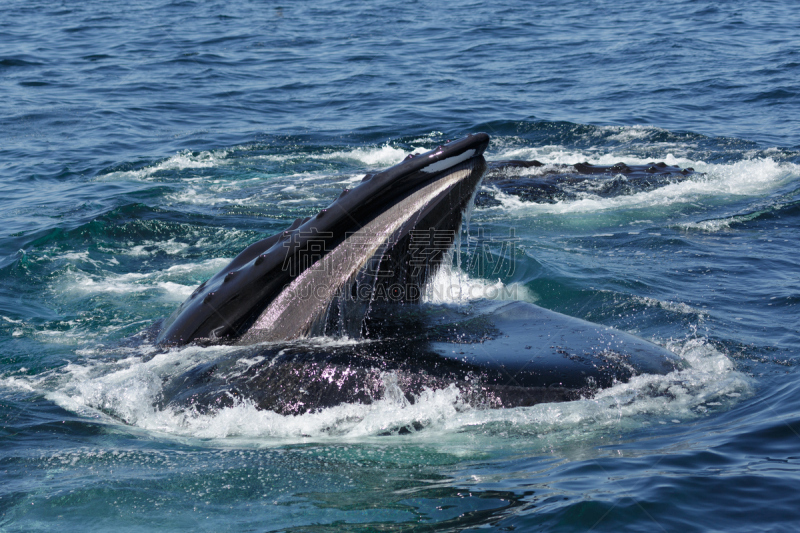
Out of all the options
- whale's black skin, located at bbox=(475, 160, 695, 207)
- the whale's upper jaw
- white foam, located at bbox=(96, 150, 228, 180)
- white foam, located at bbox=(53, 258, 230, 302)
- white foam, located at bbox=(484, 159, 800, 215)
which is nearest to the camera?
the whale's upper jaw

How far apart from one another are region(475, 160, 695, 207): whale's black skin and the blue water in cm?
39

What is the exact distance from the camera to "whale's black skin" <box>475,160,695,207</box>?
589 inches

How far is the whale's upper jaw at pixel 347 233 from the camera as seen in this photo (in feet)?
16.6

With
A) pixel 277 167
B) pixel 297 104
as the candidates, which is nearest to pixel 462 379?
pixel 277 167

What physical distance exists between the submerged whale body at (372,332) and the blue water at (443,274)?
15 cm

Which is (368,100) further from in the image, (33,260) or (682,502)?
(682,502)

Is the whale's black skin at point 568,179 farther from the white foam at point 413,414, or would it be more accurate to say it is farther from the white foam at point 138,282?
the white foam at point 413,414

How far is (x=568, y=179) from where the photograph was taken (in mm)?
15711

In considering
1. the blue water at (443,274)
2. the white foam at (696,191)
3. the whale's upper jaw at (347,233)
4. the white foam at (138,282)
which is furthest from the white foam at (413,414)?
the white foam at (696,191)

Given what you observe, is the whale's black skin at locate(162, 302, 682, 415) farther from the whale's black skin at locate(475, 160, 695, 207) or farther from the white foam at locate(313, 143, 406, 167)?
the white foam at locate(313, 143, 406, 167)

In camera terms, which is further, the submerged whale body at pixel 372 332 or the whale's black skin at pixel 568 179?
the whale's black skin at pixel 568 179

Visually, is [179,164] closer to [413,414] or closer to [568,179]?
[568,179]

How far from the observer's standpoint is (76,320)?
9.27m

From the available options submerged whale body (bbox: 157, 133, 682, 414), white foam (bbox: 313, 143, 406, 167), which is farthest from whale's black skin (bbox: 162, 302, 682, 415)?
white foam (bbox: 313, 143, 406, 167)
